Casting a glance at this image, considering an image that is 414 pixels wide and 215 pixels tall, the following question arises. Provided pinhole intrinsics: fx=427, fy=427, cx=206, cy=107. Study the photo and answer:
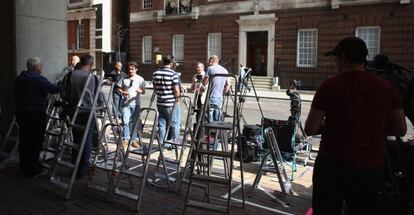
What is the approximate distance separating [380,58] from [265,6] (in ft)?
78.0

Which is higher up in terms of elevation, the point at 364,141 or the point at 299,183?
the point at 364,141

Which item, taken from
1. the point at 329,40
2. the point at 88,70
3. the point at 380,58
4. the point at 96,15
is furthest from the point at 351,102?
the point at 96,15

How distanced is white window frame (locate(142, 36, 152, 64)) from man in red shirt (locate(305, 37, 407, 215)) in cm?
3412

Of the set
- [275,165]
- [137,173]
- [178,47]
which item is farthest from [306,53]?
[137,173]

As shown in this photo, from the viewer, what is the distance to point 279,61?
1100 inches

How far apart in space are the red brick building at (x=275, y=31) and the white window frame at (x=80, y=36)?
8631 millimetres

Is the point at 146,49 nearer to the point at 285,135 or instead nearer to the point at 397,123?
the point at 285,135

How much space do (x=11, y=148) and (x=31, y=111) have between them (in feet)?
6.60

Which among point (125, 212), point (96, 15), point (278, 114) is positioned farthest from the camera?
point (96, 15)

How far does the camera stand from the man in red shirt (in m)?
3.05

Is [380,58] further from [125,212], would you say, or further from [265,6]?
[265,6]

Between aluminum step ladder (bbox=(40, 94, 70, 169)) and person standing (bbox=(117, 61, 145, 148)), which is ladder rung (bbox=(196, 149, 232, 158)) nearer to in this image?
aluminum step ladder (bbox=(40, 94, 70, 169))

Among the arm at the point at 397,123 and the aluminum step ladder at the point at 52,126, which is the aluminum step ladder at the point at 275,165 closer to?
the arm at the point at 397,123

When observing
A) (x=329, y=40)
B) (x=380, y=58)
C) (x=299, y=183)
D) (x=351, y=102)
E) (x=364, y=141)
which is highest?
(x=329, y=40)
